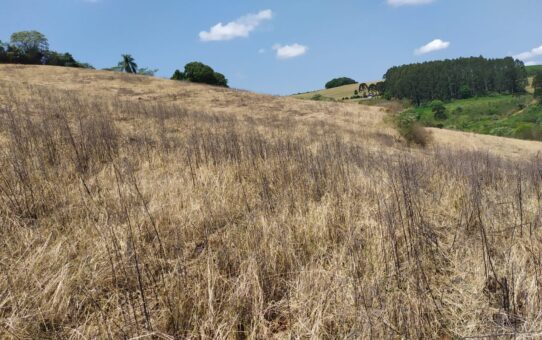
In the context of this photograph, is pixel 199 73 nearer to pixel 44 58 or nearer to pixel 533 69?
pixel 44 58

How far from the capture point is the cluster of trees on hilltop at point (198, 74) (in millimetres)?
42463

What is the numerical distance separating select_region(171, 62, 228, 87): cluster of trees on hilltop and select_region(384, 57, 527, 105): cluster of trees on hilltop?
85529 mm

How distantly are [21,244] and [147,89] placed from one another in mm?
27736

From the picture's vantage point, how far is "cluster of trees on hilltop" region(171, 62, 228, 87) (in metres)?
42.5

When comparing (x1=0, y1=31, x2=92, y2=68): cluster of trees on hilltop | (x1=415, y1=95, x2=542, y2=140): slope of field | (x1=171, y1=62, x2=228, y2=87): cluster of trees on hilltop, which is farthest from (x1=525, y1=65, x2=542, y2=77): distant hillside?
(x1=0, y1=31, x2=92, y2=68): cluster of trees on hilltop

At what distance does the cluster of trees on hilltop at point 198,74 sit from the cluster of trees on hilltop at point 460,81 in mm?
85529

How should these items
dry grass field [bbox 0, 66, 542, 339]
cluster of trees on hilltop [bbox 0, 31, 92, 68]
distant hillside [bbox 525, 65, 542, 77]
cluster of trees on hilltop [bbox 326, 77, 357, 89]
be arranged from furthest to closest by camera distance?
distant hillside [bbox 525, 65, 542, 77], cluster of trees on hilltop [bbox 326, 77, 357, 89], cluster of trees on hilltop [bbox 0, 31, 92, 68], dry grass field [bbox 0, 66, 542, 339]

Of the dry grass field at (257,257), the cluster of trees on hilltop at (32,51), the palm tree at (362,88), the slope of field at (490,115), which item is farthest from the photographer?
the palm tree at (362,88)

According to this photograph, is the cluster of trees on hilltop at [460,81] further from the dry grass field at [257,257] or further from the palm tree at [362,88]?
the dry grass field at [257,257]

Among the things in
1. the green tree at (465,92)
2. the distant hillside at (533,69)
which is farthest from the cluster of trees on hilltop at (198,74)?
the distant hillside at (533,69)

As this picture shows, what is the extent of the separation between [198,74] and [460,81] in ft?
370

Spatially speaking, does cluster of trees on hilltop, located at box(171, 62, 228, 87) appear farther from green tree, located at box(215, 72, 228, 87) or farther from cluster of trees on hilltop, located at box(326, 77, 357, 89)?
cluster of trees on hilltop, located at box(326, 77, 357, 89)

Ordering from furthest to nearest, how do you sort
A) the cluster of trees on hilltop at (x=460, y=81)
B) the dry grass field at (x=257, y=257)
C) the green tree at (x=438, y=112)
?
1. the cluster of trees on hilltop at (x=460, y=81)
2. the green tree at (x=438, y=112)
3. the dry grass field at (x=257, y=257)

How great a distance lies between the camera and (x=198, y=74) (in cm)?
4241
